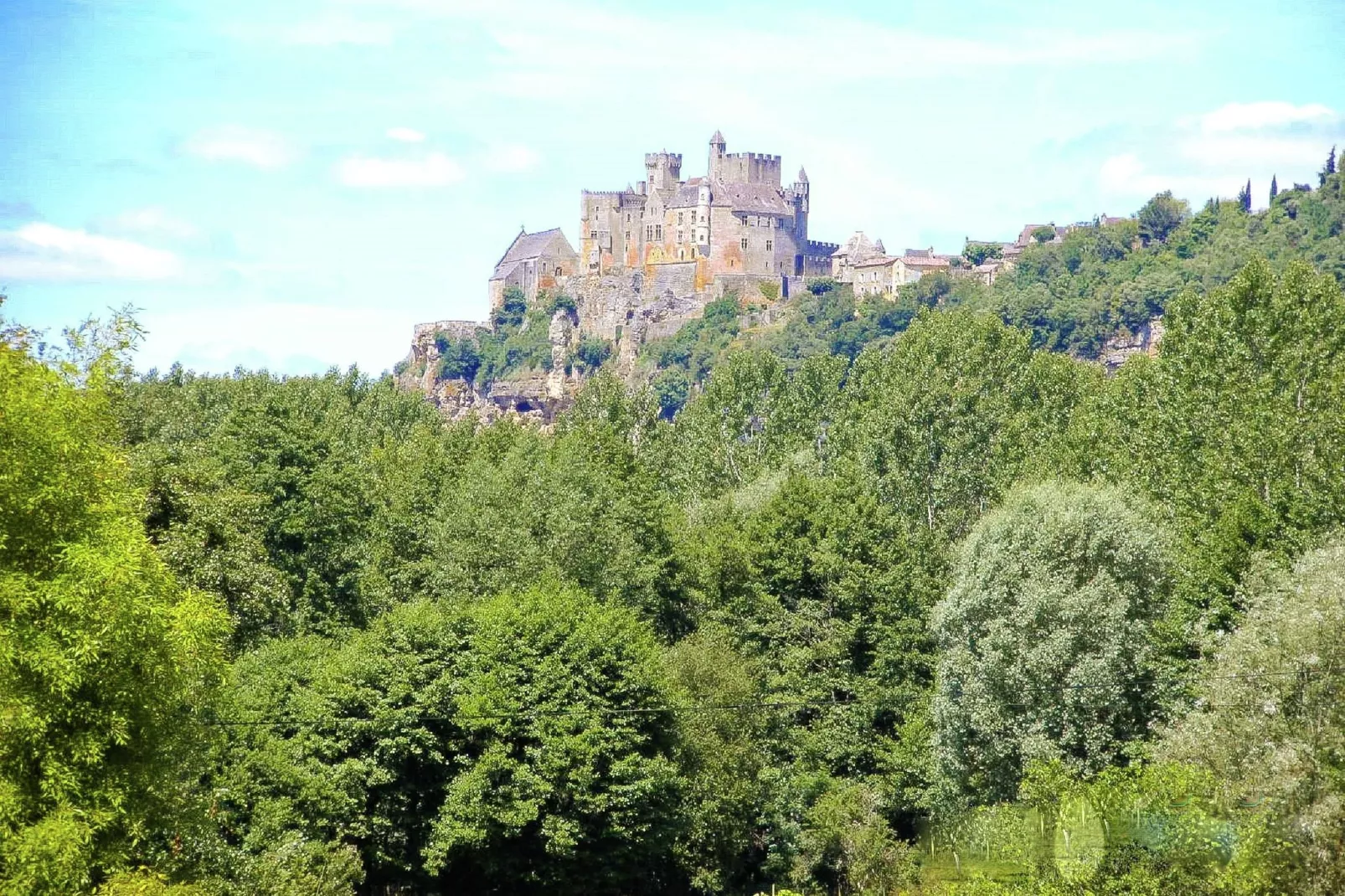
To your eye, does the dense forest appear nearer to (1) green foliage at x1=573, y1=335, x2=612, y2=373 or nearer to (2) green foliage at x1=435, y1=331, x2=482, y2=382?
(1) green foliage at x1=573, y1=335, x2=612, y2=373

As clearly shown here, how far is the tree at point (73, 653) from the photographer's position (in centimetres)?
1989

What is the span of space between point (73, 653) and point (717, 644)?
27.9 meters

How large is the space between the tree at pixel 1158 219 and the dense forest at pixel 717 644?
377ft

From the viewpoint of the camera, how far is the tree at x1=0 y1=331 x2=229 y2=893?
1989 cm

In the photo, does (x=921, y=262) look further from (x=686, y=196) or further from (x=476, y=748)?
(x=476, y=748)

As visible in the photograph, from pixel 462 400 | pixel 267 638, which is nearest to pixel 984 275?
pixel 462 400

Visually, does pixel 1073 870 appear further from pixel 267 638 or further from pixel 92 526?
pixel 267 638

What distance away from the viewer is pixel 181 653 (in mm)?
21969

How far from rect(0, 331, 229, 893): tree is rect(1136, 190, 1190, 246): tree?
538ft

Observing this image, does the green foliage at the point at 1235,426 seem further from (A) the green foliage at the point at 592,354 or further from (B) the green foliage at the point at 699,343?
(A) the green foliage at the point at 592,354

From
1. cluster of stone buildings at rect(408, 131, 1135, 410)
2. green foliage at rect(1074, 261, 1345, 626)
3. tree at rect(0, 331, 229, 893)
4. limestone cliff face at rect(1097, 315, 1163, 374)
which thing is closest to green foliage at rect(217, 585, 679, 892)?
tree at rect(0, 331, 229, 893)

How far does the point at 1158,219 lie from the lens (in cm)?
17312

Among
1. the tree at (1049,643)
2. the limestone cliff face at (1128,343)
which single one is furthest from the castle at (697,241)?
the tree at (1049,643)

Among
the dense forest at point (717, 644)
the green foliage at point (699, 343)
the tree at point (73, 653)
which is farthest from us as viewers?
the green foliage at point (699, 343)
